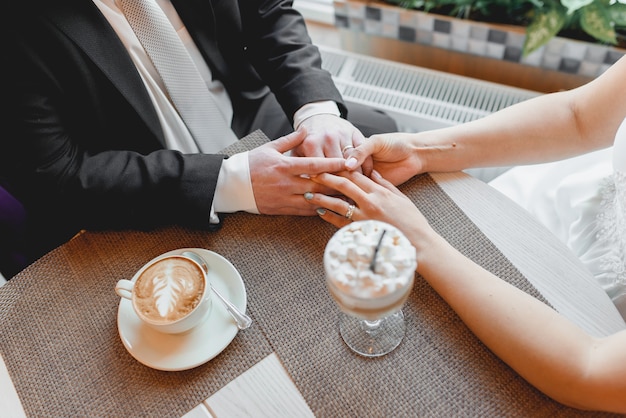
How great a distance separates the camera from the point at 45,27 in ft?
3.68

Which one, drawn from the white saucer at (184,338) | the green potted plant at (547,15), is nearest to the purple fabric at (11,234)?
the white saucer at (184,338)

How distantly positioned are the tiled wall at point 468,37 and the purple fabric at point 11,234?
Result: 137 centimetres

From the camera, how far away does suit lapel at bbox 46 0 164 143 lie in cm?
114

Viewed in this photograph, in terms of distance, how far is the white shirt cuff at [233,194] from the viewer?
1.08 metres

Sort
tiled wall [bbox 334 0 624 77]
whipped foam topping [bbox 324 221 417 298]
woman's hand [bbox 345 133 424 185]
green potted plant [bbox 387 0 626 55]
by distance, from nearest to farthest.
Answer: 1. whipped foam topping [bbox 324 221 417 298]
2. woman's hand [bbox 345 133 424 185]
3. green potted plant [bbox 387 0 626 55]
4. tiled wall [bbox 334 0 624 77]

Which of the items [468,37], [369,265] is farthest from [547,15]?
[369,265]

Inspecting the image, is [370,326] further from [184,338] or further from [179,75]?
[179,75]

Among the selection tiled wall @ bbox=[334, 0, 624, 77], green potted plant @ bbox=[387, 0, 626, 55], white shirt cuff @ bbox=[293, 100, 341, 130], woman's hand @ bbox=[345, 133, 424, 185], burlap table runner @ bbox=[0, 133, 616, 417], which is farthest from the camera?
tiled wall @ bbox=[334, 0, 624, 77]

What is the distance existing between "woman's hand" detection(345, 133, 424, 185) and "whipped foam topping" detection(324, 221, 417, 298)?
14.9 inches

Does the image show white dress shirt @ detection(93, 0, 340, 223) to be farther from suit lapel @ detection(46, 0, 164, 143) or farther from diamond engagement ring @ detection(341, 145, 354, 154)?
diamond engagement ring @ detection(341, 145, 354, 154)

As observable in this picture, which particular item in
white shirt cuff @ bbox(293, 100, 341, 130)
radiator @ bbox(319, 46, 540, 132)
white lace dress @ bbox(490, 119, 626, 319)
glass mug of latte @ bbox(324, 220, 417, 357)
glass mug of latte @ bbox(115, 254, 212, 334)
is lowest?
radiator @ bbox(319, 46, 540, 132)

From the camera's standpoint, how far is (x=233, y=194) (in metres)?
1.10

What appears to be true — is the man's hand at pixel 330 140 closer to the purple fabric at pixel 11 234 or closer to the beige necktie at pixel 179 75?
the beige necktie at pixel 179 75

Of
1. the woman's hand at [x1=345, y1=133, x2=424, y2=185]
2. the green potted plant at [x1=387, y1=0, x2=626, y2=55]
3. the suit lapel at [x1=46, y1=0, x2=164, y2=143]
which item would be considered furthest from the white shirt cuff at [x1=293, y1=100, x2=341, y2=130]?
the green potted plant at [x1=387, y1=0, x2=626, y2=55]
